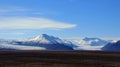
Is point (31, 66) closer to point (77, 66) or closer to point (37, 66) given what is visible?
point (37, 66)

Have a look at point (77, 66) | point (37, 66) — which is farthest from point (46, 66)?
point (77, 66)

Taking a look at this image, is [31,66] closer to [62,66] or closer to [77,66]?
[62,66]

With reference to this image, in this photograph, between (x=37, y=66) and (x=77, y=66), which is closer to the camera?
(x=37, y=66)

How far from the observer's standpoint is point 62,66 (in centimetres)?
6869

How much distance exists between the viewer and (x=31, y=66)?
6594cm

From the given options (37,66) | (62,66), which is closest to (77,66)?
(62,66)

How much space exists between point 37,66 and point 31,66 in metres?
1.01

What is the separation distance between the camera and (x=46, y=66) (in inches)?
2616

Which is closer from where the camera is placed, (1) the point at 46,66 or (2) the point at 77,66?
(1) the point at 46,66

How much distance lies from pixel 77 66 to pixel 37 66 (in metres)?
9.74

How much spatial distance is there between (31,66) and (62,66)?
5.90m

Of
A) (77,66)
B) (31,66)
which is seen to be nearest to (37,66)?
(31,66)

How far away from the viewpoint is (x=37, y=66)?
2596 inches

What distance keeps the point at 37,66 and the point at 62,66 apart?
16.5 feet
